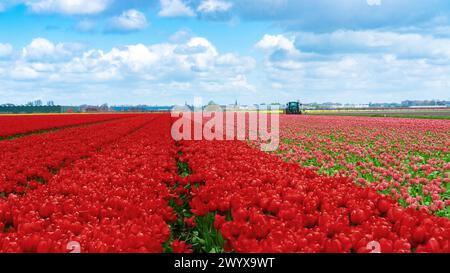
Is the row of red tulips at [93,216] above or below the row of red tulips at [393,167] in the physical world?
above

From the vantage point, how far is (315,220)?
3.38 meters

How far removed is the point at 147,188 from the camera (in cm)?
487

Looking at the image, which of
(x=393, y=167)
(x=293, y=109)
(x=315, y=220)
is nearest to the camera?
(x=315, y=220)

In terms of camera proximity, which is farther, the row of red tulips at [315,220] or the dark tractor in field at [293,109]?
the dark tractor in field at [293,109]

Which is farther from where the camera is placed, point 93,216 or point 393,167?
point 393,167

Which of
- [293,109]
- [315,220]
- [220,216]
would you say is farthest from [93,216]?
[293,109]

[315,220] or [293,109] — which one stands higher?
[293,109]

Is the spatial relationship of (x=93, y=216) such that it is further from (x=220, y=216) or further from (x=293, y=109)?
(x=293, y=109)

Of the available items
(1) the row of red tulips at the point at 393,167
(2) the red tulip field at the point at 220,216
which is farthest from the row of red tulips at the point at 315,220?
(1) the row of red tulips at the point at 393,167

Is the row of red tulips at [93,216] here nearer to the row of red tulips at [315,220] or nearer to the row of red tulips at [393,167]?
the row of red tulips at [315,220]

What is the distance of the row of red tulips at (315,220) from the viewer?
8.89ft
